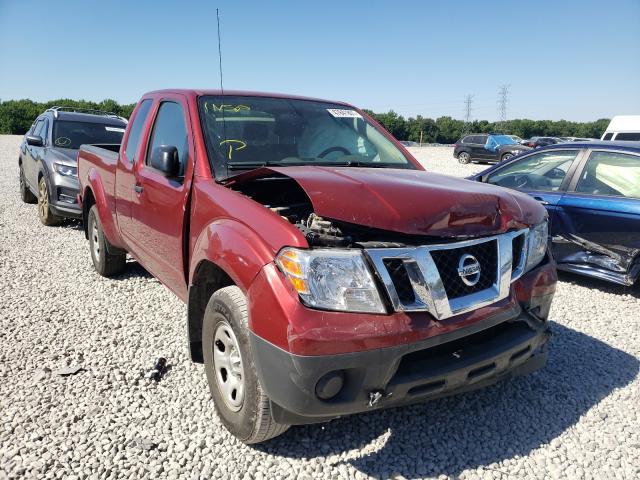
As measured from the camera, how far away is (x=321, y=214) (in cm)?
224

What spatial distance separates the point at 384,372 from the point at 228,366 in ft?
2.92

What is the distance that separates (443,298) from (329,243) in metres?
0.56

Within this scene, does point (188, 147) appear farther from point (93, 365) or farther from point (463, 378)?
point (463, 378)

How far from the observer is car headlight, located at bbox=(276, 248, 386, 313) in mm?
2012

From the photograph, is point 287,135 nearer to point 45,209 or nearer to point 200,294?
point 200,294

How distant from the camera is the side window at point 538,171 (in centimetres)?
539

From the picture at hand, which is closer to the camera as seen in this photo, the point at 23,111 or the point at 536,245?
the point at 536,245

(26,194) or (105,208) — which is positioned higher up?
(105,208)

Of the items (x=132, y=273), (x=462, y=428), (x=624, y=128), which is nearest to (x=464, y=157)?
(x=624, y=128)

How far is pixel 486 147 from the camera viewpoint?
2531cm

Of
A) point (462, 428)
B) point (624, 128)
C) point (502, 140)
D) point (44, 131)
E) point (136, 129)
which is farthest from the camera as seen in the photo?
point (502, 140)

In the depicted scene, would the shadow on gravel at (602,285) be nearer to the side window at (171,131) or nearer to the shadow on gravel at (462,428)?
the shadow on gravel at (462,428)

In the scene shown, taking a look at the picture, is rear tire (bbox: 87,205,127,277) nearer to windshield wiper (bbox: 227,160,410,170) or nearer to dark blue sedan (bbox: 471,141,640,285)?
windshield wiper (bbox: 227,160,410,170)

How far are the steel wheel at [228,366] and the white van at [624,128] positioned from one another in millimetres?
16760
